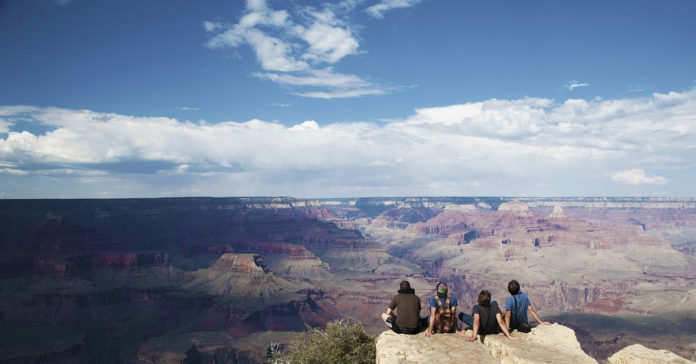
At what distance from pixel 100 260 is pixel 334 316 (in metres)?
93.6

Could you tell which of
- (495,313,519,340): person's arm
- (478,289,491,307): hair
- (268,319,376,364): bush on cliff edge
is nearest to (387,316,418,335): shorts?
(478,289,491,307): hair

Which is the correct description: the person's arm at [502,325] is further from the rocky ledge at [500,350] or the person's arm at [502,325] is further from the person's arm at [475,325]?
the person's arm at [475,325]

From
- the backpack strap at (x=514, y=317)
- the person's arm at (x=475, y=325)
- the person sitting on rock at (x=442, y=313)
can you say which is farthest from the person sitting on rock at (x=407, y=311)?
the backpack strap at (x=514, y=317)

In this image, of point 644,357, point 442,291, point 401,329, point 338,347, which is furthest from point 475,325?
point 338,347

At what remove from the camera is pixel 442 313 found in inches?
713

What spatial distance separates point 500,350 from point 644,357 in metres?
4.77

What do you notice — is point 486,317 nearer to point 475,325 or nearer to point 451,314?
point 475,325

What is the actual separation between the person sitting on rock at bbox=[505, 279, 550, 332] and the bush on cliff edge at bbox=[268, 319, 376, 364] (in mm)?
9024

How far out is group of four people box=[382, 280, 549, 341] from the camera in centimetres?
1758

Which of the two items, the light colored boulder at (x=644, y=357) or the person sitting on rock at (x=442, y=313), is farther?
the person sitting on rock at (x=442, y=313)

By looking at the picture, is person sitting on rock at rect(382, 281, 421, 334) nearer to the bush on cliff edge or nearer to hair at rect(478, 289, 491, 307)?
hair at rect(478, 289, 491, 307)

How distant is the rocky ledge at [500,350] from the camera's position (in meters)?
15.7

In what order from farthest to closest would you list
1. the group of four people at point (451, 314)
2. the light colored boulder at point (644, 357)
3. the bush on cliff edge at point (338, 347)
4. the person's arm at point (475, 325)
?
the bush on cliff edge at point (338, 347) < the group of four people at point (451, 314) < the person's arm at point (475, 325) < the light colored boulder at point (644, 357)

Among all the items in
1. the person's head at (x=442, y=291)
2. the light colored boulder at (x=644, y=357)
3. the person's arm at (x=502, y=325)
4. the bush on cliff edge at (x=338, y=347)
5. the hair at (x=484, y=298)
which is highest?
the person's head at (x=442, y=291)
